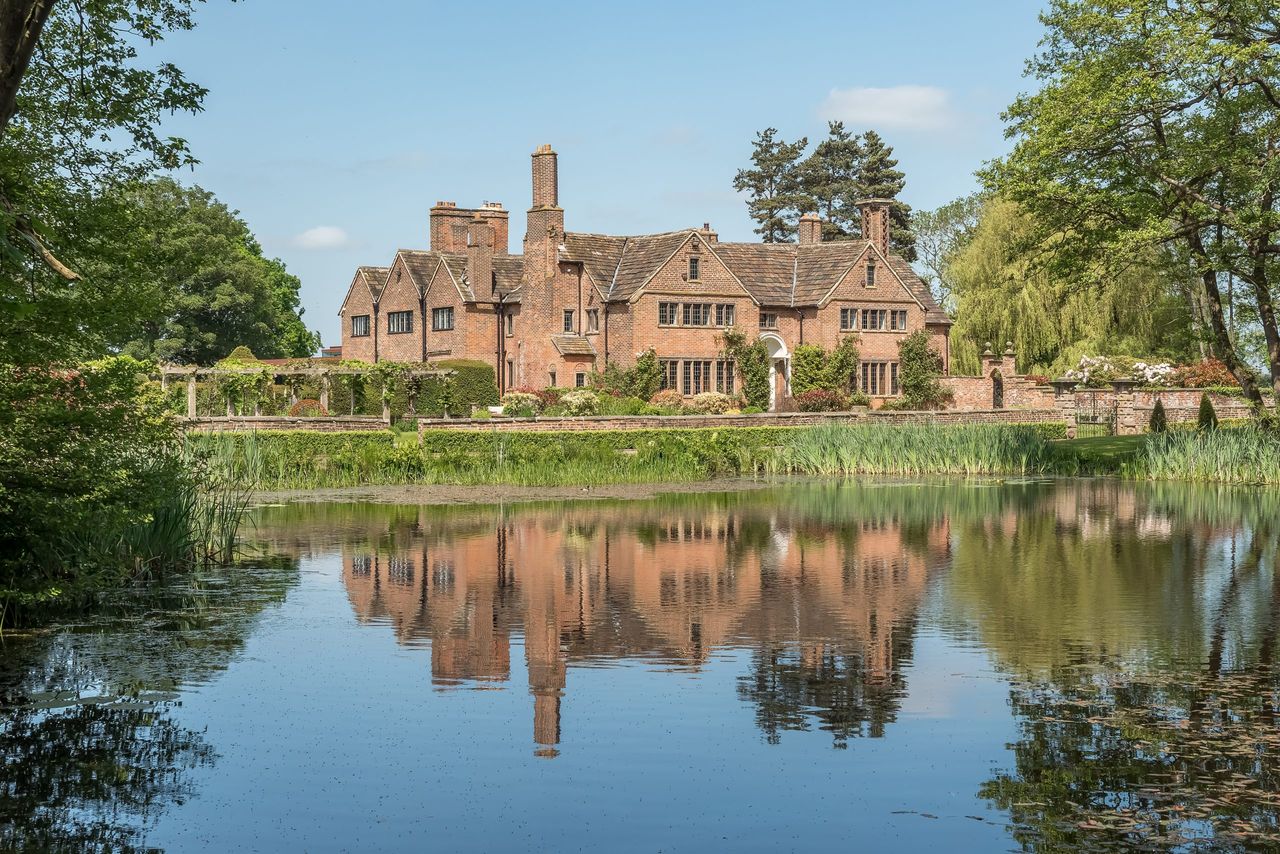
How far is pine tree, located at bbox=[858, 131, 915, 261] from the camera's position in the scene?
84.8 m

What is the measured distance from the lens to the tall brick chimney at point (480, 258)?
198ft

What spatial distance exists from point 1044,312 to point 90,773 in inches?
2358

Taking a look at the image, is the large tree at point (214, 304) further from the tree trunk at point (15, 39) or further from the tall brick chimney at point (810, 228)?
the tree trunk at point (15, 39)

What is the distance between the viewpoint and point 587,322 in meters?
58.6

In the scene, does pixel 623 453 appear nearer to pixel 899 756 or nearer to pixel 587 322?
pixel 587 322

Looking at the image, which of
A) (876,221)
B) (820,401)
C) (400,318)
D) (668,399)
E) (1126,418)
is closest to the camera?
(1126,418)

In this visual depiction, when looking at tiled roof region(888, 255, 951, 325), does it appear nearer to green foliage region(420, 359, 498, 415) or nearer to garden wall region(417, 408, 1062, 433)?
garden wall region(417, 408, 1062, 433)

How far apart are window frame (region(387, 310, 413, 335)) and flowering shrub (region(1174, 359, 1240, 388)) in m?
33.6

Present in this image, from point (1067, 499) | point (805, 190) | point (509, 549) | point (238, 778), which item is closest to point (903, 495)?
point (1067, 499)

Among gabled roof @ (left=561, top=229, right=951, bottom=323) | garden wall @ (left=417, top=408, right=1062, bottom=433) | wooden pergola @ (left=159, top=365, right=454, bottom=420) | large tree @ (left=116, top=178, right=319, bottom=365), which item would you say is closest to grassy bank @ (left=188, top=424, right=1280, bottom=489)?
garden wall @ (left=417, top=408, right=1062, bottom=433)

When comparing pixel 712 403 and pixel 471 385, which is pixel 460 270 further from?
pixel 712 403

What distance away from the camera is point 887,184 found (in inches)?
3386

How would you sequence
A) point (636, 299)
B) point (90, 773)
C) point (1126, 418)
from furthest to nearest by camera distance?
Answer: point (636, 299) → point (1126, 418) → point (90, 773)

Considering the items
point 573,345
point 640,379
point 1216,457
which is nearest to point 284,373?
point 640,379
